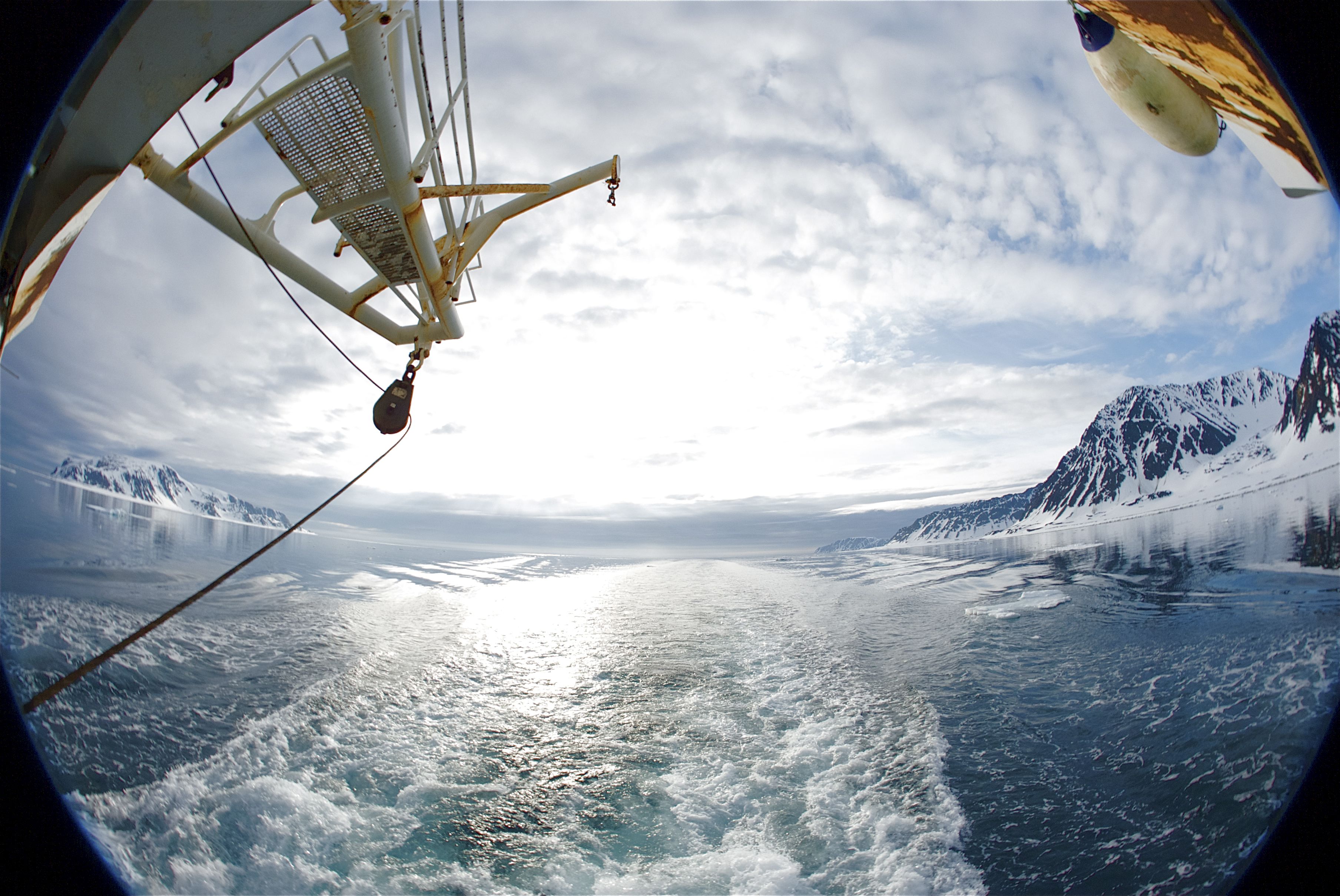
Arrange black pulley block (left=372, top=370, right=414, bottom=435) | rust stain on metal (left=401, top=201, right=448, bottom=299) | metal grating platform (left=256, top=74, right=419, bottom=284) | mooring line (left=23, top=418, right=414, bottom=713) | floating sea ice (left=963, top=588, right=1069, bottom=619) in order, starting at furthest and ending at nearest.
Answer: floating sea ice (left=963, top=588, right=1069, bottom=619) < black pulley block (left=372, top=370, right=414, bottom=435) < rust stain on metal (left=401, top=201, right=448, bottom=299) < metal grating platform (left=256, top=74, right=419, bottom=284) < mooring line (left=23, top=418, right=414, bottom=713)

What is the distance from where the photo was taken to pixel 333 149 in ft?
9.98

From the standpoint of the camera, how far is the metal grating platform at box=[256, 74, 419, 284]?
2795mm

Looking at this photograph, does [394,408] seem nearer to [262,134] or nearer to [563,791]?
[262,134]

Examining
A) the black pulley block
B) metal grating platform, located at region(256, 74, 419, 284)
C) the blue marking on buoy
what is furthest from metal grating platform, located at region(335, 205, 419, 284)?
the blue marking on buoy

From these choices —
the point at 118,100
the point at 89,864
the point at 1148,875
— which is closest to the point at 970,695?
the point at 1148,875

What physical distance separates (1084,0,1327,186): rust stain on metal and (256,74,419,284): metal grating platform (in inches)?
187

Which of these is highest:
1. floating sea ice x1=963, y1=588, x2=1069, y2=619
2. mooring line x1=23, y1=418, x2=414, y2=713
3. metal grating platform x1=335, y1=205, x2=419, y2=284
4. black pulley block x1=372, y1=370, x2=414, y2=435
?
metal grating platform x1=335, y1=205, x2=419, y2=284

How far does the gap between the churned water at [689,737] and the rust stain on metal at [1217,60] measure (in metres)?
3.00

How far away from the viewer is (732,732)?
571 centimetres

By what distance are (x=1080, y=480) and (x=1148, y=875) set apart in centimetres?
4451

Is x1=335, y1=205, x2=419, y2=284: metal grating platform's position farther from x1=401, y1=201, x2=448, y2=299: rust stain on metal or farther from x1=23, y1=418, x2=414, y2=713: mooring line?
x1=23, y1=418, x2=414, y2=713: mooring line

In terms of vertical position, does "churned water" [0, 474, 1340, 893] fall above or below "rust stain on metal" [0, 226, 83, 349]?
below

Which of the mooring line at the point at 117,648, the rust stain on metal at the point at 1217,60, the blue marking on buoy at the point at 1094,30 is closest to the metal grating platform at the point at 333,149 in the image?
the mooring line at the point at 117,648

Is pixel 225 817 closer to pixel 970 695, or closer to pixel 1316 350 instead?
pixel 970 695
